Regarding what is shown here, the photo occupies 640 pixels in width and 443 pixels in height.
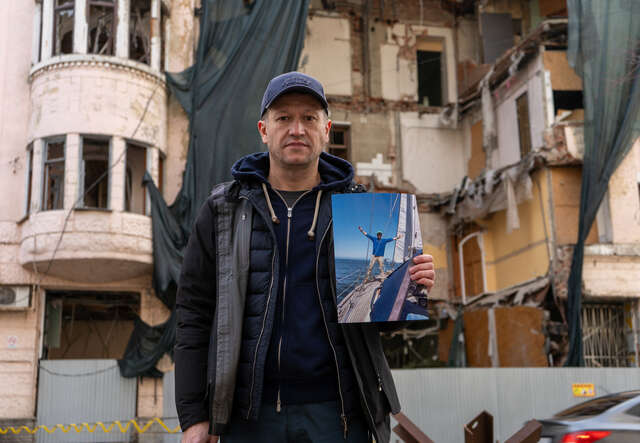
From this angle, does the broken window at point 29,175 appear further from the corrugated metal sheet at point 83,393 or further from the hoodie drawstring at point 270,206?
the hoodie drawstring at point 270,206

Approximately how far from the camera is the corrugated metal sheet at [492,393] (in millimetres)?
12391

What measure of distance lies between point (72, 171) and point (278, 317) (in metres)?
14.1

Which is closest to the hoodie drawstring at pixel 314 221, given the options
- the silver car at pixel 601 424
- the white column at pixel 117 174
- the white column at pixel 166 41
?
the silver car at pixel 601 424

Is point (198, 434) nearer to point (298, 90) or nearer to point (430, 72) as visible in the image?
point (298, 90)

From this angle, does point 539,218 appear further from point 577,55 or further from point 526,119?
point 577,55

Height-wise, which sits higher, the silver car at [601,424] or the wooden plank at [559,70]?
the wooden plank at [559,70]

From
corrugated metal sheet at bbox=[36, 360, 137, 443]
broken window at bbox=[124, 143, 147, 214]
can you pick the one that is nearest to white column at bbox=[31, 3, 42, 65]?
broken window at bbox=[124, 143, 147, 214]

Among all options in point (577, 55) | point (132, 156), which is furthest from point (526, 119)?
point (132, 156)

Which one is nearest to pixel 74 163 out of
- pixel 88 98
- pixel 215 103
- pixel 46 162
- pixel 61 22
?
pixel 46 162

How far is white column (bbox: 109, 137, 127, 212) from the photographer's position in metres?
15.6

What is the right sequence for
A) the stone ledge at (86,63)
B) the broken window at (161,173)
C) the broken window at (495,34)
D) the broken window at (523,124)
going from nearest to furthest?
1. the stone ledge at (86,63)
2. the broken window at (161,173)
3. the broken window at (523,124)
4. the broken window at (495,34)

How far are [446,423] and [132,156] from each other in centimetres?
1023

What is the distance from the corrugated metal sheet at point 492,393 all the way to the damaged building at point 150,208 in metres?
3.45

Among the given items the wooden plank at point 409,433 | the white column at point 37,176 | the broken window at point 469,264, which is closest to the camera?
the wooden plank at point 409,433
